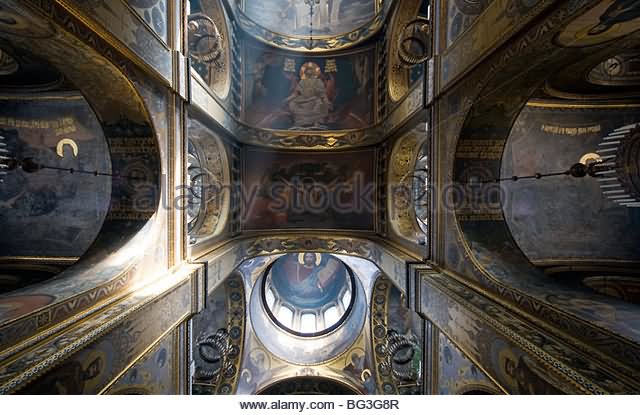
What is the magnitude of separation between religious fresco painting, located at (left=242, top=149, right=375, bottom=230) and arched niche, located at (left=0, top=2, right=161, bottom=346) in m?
4.66

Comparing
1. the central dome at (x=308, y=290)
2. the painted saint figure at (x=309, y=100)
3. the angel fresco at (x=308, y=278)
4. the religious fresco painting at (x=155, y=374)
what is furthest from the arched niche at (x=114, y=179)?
the angel fresco at (x=308, y=278)

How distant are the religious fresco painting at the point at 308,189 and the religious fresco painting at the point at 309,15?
14.8 ft

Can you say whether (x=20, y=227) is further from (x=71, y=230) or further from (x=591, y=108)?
(x=591, y=108)

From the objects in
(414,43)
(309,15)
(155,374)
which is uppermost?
(309,15)

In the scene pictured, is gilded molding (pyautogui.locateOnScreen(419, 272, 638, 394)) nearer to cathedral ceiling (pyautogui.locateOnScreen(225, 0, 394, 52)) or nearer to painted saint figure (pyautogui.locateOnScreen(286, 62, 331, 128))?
painted saint figure (pyautogui.locateOnScreen(286, 62, 331, 128))

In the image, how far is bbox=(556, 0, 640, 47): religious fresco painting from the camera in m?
2.60

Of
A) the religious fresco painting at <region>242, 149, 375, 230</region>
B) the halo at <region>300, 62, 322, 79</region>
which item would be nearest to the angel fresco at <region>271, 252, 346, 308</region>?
the religious fresco painting at <region>242, 149, 375, 230</region>

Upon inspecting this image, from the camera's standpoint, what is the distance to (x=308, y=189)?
32.3 feet

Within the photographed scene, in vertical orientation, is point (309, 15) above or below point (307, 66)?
above

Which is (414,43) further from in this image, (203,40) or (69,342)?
(69,342)

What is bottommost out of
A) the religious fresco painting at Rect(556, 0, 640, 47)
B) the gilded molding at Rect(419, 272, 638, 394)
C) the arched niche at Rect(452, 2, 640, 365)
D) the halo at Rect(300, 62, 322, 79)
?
the gilded molding at Rect(419, 272, 638, 394)

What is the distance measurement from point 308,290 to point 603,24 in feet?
43.3

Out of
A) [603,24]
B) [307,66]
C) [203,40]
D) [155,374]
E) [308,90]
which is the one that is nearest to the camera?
[603,24]

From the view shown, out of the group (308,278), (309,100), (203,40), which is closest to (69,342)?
(203,40)
